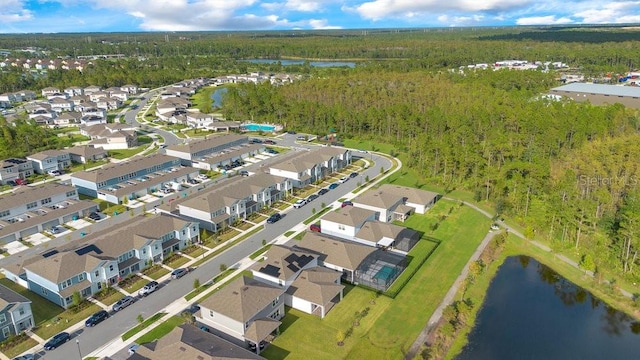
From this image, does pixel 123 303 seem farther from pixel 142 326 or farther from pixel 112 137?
pixel 112 137

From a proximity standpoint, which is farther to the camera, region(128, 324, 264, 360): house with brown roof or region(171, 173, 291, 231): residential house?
region(171, 173, 291, 231): residential house

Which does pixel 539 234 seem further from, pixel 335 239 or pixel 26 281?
pixel 26 281

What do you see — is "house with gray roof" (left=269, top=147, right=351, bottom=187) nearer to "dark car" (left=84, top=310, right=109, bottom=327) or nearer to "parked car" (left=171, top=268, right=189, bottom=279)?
"parked car" (left=171, top=268, right=189, bottom=279)

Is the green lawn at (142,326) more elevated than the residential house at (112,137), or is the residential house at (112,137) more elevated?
the residential house at (112,137)

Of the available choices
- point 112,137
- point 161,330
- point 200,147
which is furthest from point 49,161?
point 161,330

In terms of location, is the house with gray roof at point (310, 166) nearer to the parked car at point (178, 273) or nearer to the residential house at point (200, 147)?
the residential house at point (200, 147)

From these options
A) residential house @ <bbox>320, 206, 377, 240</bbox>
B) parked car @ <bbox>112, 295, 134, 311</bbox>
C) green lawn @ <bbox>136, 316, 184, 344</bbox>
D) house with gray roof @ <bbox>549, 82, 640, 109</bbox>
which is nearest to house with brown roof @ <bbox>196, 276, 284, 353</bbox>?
green lawn @ <bbox>136, 316, 184, 344</bbox>

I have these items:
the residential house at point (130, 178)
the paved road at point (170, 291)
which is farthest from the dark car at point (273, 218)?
the residential house at point (130, 178)
